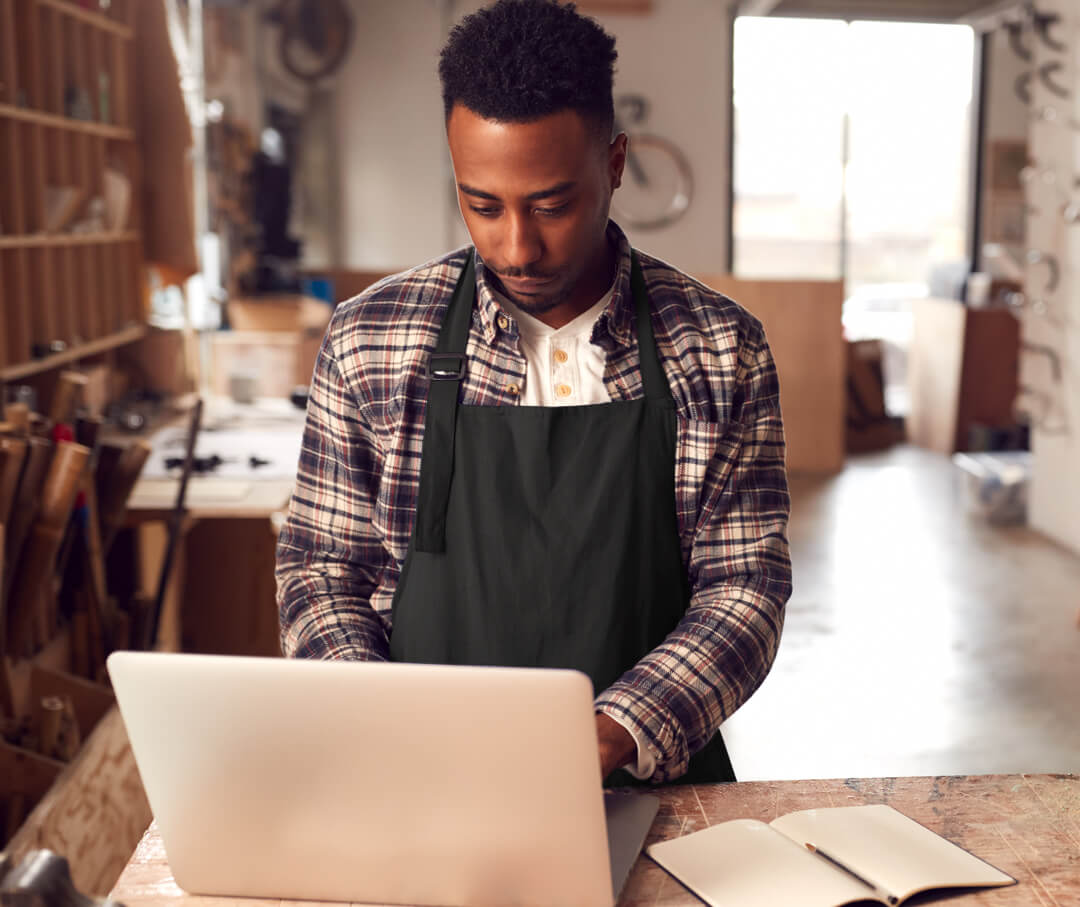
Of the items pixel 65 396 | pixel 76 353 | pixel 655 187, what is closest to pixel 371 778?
pixel 65 396

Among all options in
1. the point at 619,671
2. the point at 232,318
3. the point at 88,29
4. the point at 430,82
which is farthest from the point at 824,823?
the point at 430,82

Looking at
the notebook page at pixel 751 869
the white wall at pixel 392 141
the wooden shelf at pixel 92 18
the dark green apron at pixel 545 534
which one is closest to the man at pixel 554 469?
the dark green apron at pixel 545 534

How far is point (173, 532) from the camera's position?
2621 millimetres

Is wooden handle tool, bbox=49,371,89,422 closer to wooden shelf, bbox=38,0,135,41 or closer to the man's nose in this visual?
wooden shelf, bbox=38,0,135,41

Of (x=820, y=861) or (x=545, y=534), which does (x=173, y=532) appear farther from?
(x=820, y=861)

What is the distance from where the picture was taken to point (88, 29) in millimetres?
3760

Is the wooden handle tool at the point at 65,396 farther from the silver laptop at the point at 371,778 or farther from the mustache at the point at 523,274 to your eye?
the silver laptop at the point at 371,778

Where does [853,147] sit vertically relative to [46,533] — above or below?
above

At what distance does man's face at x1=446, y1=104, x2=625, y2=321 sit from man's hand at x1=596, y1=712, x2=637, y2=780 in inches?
18.1

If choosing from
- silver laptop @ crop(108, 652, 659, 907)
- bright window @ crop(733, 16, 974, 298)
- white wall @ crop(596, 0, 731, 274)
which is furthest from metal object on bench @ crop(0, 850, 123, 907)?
bright window @ crop(733, 16, 974, 298)

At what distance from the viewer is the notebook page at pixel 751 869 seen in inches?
39.4

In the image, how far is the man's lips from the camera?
49.4 inches

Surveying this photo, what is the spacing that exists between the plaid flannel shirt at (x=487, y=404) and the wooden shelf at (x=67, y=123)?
6.64 feet

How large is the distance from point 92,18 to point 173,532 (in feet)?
6.40
